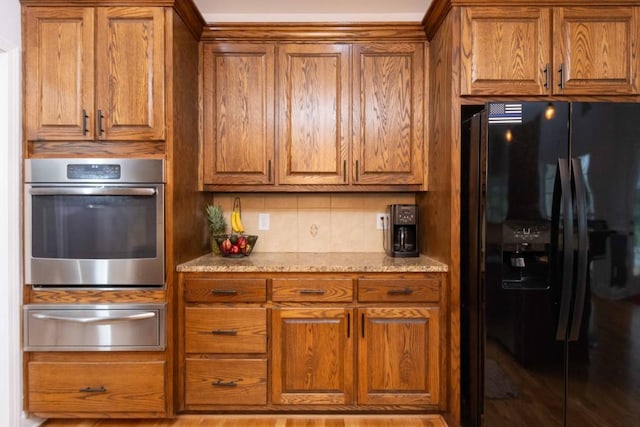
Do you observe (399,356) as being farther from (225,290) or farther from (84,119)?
(84,119)

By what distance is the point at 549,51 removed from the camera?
2064 millimetres

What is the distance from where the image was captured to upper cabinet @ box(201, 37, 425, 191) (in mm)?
2488

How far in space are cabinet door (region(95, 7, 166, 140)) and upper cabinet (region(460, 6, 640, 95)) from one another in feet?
5.25

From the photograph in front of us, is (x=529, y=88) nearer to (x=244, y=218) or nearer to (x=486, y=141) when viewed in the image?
(x=486, y=141)

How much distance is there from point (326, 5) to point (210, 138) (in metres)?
1.14

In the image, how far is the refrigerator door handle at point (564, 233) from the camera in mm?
1766

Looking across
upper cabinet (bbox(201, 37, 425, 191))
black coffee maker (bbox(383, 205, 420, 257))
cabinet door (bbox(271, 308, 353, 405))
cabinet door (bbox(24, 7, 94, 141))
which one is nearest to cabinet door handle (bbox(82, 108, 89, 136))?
cabinet door (bbox(24, 7, 94, 141))

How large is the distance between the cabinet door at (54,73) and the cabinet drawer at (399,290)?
170cm

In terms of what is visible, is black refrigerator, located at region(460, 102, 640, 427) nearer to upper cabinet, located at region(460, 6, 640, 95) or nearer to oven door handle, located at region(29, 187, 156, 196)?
upper cabinet, located at region(460, 6, 640, 95)

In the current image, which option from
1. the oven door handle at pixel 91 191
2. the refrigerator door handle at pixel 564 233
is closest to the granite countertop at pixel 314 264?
the oven door handle at pixel 91 191

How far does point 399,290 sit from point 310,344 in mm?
569

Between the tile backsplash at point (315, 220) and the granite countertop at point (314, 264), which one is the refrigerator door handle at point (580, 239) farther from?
the tile backsplash at point (315, 220)

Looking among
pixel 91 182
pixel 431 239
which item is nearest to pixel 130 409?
pixel 91 182

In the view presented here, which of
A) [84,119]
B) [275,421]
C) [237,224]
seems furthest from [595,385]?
[84,119]
